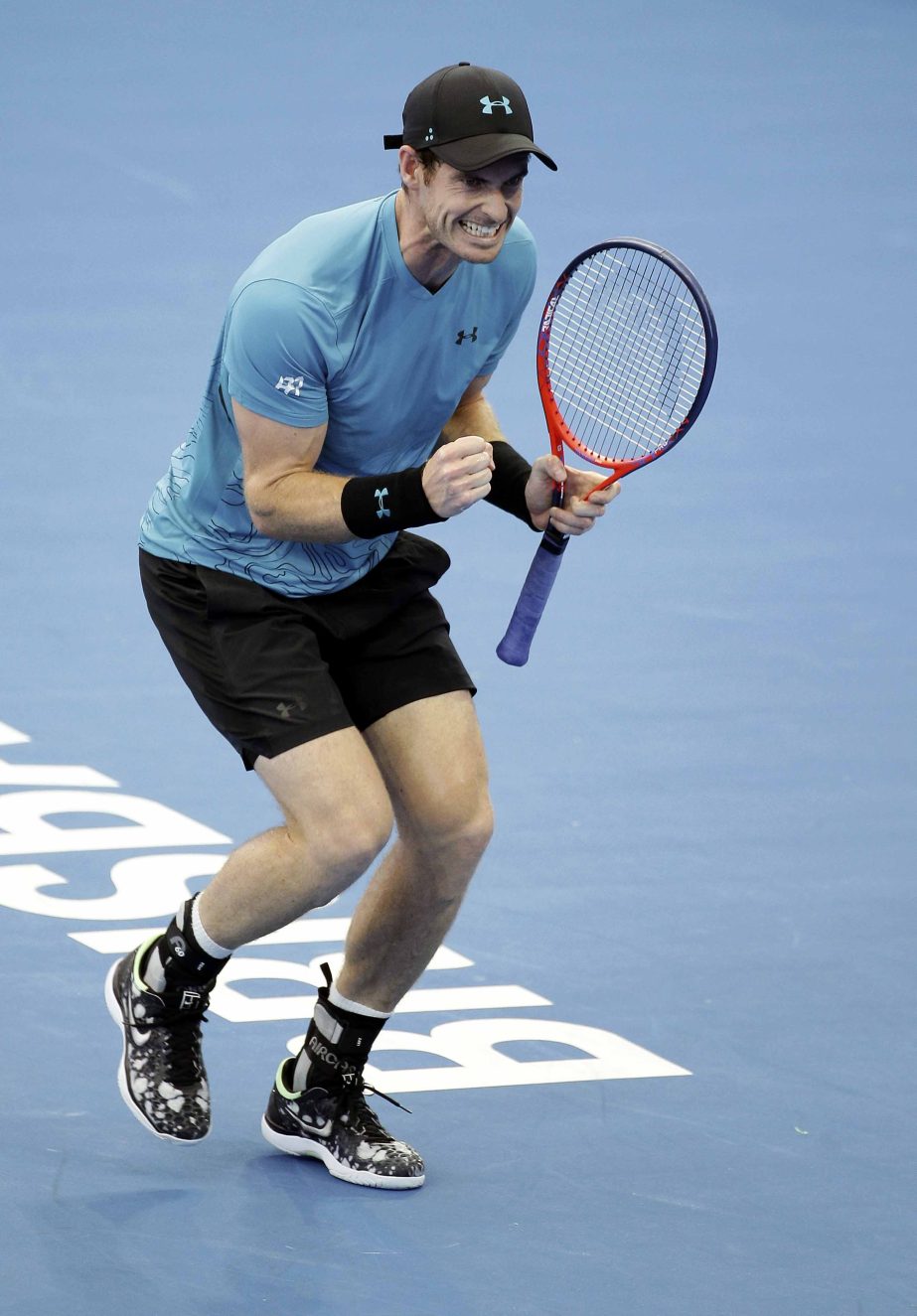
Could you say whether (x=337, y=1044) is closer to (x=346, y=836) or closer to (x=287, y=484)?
(x=346, y=836)

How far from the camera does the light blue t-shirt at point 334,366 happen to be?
3750mm

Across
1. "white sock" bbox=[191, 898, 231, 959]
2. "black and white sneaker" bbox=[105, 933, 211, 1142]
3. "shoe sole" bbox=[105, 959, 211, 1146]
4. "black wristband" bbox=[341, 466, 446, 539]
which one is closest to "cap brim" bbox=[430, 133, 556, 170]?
"black wristband" bbox=[341, 466, 446, 539]

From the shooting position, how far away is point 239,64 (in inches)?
466

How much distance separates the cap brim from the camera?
3609 mm

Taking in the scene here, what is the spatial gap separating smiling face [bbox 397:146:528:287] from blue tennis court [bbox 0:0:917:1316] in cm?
165

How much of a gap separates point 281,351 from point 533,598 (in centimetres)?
68

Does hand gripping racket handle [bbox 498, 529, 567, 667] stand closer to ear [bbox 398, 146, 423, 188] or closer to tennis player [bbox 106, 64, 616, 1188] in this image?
tennis player [bbox 106, 64, 616, 1188]

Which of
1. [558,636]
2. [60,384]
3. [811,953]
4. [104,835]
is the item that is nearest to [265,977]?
[104,835]

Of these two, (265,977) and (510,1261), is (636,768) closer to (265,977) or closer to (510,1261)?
(265,977)

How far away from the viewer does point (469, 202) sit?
144 inches

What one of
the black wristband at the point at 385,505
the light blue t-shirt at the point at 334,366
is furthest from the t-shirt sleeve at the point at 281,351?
the black wristband at the point at 385,505

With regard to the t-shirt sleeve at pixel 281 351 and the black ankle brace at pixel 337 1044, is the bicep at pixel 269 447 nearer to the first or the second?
the t-shirt sleeve at pixel 281 351

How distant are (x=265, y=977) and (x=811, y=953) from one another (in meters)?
1.22

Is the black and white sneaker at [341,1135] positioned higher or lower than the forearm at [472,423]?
lower
